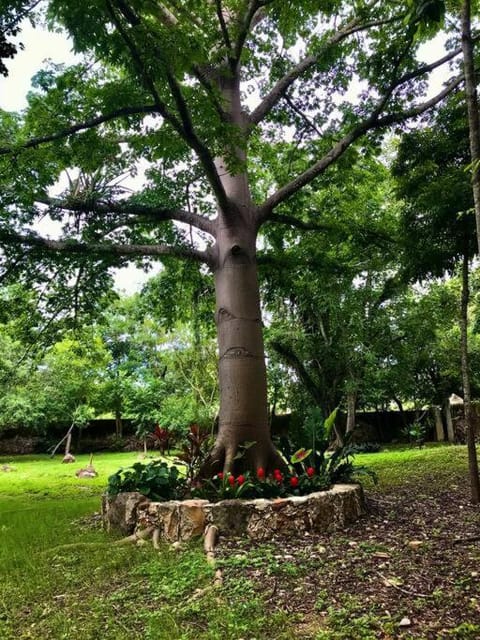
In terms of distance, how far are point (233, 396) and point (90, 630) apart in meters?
2.82

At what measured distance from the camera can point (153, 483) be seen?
14.5ft

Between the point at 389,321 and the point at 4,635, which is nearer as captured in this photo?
the point at 4,635

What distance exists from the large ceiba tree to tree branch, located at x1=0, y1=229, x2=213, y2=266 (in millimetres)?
17

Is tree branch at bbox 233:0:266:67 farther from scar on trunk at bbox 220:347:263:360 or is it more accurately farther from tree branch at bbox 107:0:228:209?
scar on trunk at bbox 220:347:263:360

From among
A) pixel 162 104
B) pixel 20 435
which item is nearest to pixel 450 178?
pixel 162 104

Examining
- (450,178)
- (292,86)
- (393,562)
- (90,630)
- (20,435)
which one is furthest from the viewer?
(20,435)

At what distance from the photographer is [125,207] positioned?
235 inches

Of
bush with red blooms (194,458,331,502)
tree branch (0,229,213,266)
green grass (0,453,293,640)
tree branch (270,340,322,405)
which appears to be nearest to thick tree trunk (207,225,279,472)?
bush with red blooms (194,458,331,502)

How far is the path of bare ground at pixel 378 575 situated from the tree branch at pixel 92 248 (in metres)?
3.43

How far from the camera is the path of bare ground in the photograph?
222cm

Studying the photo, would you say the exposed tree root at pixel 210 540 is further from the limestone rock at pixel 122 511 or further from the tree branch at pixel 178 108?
the tree branch at pixel 178 108

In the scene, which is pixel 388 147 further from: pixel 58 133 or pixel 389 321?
pixel 58 133

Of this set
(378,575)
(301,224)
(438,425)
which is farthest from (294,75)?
(438,425)

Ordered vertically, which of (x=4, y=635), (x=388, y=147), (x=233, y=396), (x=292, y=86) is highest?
(x=388, y=147)
